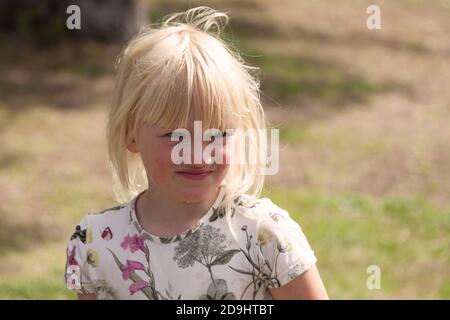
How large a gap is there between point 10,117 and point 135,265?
5206 mm

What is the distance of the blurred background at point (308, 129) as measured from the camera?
5312 mm

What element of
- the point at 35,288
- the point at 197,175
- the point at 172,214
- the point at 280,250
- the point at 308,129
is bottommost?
the point at 35,288

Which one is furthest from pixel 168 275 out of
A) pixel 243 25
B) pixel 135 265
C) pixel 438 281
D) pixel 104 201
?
pixel 243 25

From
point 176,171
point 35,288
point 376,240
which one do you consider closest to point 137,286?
point 176,171

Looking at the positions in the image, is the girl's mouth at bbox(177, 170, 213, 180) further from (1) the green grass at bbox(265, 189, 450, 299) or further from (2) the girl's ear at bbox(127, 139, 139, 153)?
(1) the green grass at bbox(265, 189, 450, 299)

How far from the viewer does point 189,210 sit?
2.79 meters

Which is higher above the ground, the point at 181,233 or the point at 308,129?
the point at 308,129

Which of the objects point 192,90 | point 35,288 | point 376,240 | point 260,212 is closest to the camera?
point 192,90

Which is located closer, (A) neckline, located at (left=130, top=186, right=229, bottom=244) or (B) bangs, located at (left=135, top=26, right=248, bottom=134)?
(B) bangs, located at (left=135, top=26, right=248, bottom=134)

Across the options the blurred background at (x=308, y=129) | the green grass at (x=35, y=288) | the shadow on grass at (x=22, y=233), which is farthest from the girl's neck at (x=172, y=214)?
the shadow on grass at (x=22, y=233)

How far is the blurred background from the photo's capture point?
5.31 m

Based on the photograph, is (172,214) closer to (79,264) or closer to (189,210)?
(189,210)

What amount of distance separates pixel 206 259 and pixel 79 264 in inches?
17.8

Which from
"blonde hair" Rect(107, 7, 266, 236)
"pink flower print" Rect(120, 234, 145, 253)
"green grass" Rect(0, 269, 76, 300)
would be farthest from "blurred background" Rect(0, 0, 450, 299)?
"pink flower print" Rect(120, 234, 145, 253)
